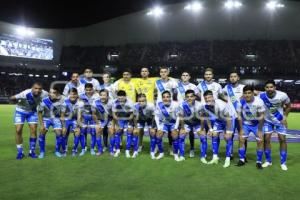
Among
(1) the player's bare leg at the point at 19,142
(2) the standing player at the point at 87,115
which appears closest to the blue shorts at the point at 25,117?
(1) the player's bare leg at the point at 19,142

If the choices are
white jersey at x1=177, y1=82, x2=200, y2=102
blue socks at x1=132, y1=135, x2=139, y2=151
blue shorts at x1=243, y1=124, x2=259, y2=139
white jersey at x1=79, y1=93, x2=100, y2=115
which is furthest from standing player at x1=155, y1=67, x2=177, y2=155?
blue shorts at x1=243, y1=124, x2=259, y2=139

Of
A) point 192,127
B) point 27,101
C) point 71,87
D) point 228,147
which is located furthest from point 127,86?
point 228,147

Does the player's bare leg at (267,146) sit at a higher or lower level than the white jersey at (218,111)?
lower

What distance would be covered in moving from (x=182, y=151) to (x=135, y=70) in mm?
26582

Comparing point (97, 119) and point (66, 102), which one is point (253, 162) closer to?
point (97, 119)

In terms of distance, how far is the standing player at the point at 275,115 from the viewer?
6.59 meters

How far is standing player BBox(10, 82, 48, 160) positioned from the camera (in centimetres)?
727

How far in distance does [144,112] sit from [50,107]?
83.5 inches

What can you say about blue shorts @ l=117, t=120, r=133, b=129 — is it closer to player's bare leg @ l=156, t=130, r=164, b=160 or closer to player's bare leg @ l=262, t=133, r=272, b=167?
player's bare leg @ l=156, t=130, r=164, b=160

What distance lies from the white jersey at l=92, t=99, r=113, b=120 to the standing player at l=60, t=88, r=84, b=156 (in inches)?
13.1

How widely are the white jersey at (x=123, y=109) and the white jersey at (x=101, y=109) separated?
0.73 feet

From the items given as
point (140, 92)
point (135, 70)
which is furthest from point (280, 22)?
point (140, 92)

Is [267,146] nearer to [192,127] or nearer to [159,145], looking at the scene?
[192,127]

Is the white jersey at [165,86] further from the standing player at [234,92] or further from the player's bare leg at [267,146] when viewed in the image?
the player's bare leg at [267,146]
